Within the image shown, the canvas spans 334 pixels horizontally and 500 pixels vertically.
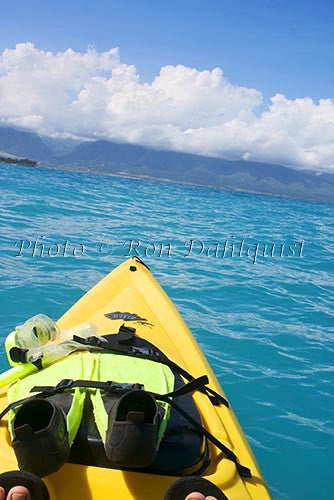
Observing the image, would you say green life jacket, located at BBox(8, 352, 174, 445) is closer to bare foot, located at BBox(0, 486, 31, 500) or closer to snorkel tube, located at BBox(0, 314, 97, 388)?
snorkel tube, located at BBox(0, 314, 97, 388)

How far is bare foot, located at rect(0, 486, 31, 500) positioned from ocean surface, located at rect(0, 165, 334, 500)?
2.16m

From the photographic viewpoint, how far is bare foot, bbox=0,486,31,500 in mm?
1651

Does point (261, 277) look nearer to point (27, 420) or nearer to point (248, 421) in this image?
point (248, 421)

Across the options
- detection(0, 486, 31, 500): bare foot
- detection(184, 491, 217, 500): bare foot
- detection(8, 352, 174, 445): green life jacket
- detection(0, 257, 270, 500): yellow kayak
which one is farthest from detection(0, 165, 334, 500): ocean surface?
detection(0, 486, 31, 500): bare foot

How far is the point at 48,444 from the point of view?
1664 mm

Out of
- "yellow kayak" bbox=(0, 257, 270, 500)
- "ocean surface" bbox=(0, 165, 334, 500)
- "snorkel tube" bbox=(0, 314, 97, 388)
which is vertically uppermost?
"snorkel tube" bbox=(0, 314, 97, 388)

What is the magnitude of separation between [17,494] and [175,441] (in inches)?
26.1

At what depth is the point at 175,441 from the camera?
199cm

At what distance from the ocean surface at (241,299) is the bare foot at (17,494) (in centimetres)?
216

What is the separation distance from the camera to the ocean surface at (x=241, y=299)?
12.8 ft

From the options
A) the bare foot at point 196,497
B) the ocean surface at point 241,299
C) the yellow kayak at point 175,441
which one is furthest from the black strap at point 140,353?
the ocean surface at point 241,299

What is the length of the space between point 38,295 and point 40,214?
284 inches

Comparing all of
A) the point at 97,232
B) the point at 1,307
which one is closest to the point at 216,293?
the point at 1,307

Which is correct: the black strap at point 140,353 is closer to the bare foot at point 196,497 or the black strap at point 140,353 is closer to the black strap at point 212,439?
the black strap at point 212,439
